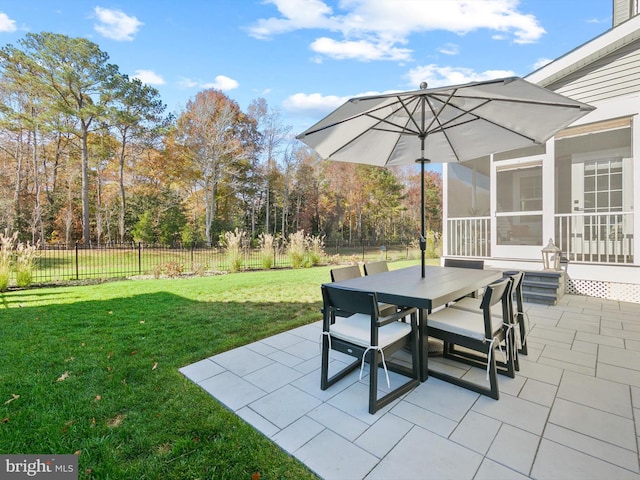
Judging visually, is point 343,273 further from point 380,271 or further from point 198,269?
point 198,269

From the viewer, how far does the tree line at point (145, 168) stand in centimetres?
1468

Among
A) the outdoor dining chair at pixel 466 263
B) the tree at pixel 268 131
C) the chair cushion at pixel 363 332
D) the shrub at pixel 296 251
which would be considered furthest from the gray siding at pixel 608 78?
the tree at pixel 268 131

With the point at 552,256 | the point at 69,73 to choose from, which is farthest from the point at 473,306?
the point at 69,73

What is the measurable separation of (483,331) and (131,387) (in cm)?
275

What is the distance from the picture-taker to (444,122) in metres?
3.31

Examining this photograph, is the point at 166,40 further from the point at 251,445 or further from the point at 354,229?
the point at 354,229

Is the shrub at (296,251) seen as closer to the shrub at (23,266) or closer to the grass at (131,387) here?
the grass at (131,387)

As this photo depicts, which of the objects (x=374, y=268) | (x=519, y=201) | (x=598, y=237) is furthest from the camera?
(x=519, y=201)

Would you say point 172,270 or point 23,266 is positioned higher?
point 23,266

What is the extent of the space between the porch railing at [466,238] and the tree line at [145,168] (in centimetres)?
1192

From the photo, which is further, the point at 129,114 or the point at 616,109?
the point at 129,114

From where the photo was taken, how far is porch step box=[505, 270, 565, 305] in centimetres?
496

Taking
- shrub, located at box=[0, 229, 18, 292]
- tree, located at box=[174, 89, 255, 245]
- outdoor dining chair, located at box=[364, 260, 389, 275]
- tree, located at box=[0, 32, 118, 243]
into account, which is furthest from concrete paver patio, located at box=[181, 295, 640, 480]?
tree, located at box=[0, 32, 118, 243]

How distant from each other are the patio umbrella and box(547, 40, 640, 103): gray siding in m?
3.82
